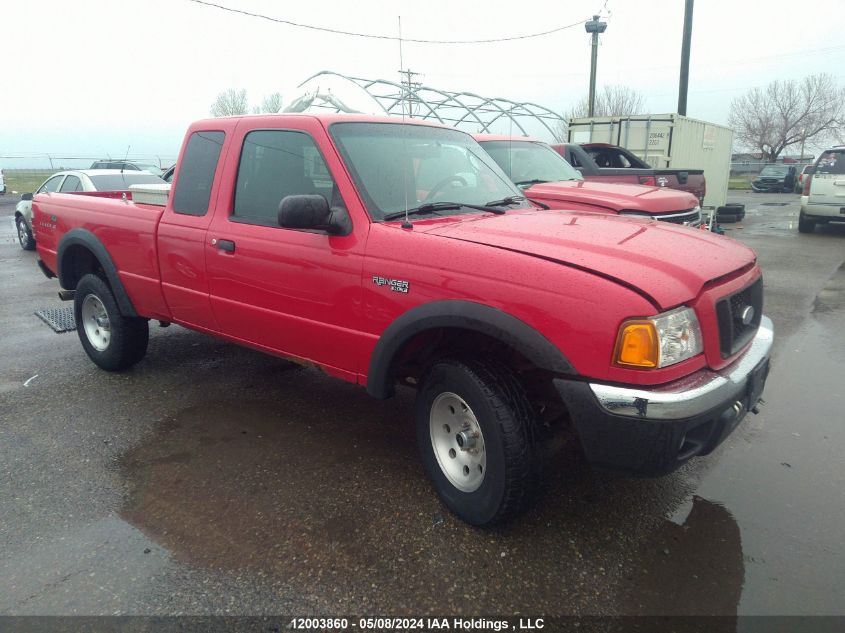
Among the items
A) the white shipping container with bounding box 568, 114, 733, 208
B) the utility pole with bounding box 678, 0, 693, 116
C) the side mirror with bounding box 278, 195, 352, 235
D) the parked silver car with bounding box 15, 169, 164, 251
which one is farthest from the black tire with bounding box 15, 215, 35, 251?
the utility pole with bounding box 678, 0, 693, 116

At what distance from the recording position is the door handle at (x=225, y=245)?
3.71 meters

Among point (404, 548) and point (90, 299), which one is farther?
point (90, 299)

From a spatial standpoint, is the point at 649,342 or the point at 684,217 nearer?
the point at 649,342

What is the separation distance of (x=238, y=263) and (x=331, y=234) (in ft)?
2.65

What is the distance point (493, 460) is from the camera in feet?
8.92

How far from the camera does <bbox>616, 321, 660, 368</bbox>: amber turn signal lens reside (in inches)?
91.7

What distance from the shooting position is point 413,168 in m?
3.56

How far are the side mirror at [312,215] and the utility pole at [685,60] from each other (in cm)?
1855

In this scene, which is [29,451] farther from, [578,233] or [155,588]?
[578,233]

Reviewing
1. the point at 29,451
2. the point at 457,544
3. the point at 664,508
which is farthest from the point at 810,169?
the point at 29,451

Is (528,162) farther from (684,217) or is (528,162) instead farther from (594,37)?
(594,37)

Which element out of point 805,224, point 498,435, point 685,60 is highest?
point 685,60

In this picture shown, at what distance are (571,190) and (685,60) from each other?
14.7 m

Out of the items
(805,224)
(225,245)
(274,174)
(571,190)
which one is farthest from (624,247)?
(805,224)
